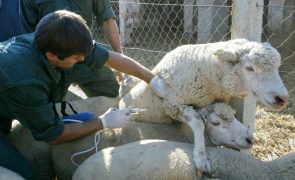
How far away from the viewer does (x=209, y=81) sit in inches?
107

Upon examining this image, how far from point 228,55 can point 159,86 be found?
511mm

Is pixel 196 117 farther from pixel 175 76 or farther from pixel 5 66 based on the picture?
pixel 5 66

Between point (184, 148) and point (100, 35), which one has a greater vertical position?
point (184, 148)

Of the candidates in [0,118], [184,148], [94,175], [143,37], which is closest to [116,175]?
[94,175]

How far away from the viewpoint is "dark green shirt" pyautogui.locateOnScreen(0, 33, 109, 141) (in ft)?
7.78

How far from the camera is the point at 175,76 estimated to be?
111 inches

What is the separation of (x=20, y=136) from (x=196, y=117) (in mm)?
1208

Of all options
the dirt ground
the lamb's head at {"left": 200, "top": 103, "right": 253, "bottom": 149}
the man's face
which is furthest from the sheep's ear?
the dirt ground

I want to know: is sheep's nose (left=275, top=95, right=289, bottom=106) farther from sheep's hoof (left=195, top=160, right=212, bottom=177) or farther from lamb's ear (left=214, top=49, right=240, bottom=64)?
sheep's hoof (left=195, top=160, right=212, bottom=177)

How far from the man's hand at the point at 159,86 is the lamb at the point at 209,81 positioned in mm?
20

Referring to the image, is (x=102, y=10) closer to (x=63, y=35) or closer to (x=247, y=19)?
(x=247, y=19)

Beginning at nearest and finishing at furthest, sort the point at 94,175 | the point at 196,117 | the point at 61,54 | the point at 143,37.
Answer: the point at 61,54, the point at 94,175, the point at 196,117, the point at 143,37

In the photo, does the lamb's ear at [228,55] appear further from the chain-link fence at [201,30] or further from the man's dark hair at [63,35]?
the chain-link fence at [201,30]

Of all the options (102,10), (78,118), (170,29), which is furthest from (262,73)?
(170,29)
